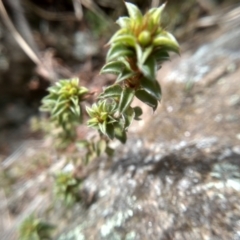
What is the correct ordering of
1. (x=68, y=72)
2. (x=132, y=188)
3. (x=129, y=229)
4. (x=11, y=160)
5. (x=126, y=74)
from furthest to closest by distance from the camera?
(x=68, y=72)
(x=11, y=160)
(x=132, y=188)
(x=129, y=229)
(x=126, y=74)

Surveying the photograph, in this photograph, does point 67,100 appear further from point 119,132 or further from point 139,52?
point 139,52

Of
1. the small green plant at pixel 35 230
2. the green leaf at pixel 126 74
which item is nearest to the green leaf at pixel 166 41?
the green leaf at pixel 126 74

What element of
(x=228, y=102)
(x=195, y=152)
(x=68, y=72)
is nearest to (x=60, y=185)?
(x=195, y=152)

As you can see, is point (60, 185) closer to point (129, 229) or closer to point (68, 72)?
point (129, 229)

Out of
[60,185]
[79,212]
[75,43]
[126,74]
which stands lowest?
[79,212]

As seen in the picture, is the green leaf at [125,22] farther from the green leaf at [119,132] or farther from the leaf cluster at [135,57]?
the green leaf at [119,132]

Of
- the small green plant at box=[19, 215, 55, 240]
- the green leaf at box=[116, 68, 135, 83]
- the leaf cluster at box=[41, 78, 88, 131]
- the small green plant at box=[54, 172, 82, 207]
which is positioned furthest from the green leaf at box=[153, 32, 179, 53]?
the small green plant at box=[19, 215, 55, 240]
